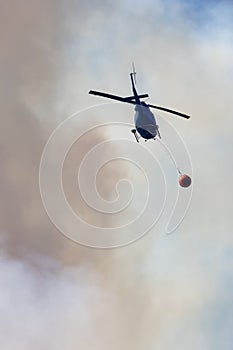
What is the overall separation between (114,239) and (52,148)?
2471cm

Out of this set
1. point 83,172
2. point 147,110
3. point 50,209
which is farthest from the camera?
point 50,209

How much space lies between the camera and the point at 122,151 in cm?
11412

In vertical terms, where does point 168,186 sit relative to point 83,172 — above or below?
above

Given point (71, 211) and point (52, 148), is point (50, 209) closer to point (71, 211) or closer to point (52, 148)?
point (71, 211)

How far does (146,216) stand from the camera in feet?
390

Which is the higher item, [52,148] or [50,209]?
[52,148]

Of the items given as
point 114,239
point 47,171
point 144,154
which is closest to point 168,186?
point 144,154

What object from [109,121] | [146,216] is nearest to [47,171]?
[109,121]

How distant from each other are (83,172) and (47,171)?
818 centimetres

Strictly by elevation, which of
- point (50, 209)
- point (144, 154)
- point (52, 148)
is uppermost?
point (144, 154)

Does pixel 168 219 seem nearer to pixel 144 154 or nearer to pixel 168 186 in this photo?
pixel 168 186

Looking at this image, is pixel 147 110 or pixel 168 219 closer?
pixel 147 110

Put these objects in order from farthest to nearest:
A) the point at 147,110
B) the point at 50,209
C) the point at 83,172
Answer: the point at 50,209
the point at 83,172
the point at 147,110

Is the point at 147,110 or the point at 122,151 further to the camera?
the point at 122,151
